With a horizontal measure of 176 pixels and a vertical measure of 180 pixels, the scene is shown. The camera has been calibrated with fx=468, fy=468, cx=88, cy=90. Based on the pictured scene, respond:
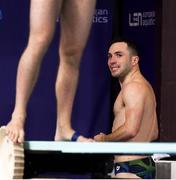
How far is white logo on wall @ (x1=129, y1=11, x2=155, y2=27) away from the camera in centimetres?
231

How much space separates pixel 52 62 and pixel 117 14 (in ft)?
1.33

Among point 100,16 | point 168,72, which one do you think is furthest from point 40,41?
point 168,72

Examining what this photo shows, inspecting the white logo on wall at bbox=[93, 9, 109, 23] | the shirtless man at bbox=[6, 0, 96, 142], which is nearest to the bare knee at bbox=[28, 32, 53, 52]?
the shirtless man at bbox=[6, 0, 96, 142]

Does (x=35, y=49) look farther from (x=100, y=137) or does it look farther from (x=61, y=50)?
(x=100, y=137)

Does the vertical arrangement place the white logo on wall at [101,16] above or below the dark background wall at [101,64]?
above

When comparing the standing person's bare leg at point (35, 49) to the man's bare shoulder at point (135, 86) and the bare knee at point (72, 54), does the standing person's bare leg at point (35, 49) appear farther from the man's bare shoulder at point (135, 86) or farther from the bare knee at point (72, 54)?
the man's bare shoulder at point (135, 86)

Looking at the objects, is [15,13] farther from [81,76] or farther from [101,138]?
[101,138]

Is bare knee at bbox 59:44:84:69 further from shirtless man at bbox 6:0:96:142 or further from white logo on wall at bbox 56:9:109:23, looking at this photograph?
white logo on wall at bbox 56:9:109:23

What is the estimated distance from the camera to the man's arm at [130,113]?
2.14 m

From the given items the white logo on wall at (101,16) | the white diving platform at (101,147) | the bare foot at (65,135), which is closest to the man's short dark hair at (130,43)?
the white logo on wall at (101,16)

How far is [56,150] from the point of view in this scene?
140 cm

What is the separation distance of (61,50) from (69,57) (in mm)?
76

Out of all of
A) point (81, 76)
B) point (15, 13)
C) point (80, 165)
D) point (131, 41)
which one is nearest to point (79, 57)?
point (81, 76)

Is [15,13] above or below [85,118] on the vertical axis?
above
